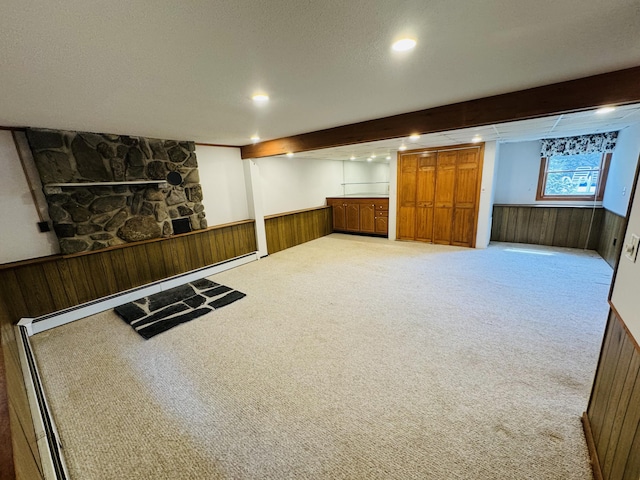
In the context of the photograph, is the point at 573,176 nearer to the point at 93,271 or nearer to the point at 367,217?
the point at 367,217

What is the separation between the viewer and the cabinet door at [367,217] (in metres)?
6.66

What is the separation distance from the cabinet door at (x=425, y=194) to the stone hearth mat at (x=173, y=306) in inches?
170

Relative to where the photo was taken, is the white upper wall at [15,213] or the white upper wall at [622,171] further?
the white upper wall at [622,171]

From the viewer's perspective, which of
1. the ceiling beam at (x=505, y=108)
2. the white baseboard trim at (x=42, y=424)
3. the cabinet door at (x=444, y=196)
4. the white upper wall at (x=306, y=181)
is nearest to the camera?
the white baseboard trim at (x=42, y=424)

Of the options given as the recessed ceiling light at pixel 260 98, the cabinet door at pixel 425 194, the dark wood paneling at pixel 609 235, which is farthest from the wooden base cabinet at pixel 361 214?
the recessed ceiling light at pixel 260 98

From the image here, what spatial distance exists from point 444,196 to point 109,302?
6100 mm

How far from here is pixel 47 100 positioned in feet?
6.43

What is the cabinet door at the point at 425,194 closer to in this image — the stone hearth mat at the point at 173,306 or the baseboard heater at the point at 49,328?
the baseboard heater at the point at 49,328

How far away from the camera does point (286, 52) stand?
1.41m

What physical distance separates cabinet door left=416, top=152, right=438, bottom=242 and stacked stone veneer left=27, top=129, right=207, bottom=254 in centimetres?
452

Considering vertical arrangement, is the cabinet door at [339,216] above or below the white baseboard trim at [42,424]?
above

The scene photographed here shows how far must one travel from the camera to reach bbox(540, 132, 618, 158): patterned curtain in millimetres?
4598

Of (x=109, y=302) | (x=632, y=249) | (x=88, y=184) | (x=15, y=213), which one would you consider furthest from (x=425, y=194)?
(x=15, y=213)

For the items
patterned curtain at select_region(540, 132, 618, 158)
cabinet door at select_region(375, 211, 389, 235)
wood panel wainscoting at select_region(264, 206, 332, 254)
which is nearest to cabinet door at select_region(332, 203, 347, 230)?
wood panel wainscoting at select_region(264, 206, 332, 254)
